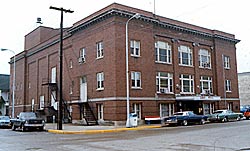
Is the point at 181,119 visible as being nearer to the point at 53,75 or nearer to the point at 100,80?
the point at 100,80

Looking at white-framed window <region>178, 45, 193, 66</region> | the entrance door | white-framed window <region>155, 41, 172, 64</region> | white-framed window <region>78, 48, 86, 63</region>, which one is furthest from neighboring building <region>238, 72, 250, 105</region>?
white-framed window <region>78, 48, 86, 63</region>

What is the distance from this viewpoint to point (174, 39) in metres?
37.9

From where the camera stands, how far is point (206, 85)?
4134 cm

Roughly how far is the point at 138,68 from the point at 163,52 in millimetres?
5330

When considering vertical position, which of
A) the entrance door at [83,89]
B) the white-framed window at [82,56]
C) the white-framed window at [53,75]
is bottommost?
the entrance door at [83,89]

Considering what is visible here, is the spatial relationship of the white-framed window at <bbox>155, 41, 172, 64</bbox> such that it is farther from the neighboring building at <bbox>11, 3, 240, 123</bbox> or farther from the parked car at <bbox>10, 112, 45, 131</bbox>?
the parked car at <bbox>10, 112, 45, 131</bbox>

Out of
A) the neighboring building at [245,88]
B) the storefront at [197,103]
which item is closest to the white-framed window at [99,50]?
the storefront at [197,103]

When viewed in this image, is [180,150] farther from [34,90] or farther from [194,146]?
[34,90]

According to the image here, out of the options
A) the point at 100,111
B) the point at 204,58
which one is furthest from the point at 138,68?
the point at 204,58

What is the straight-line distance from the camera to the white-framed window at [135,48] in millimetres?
32781

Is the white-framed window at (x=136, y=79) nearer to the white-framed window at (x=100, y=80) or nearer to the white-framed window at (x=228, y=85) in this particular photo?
the white-framed window at (x=100, y=80)

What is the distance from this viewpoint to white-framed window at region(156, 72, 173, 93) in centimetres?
3512

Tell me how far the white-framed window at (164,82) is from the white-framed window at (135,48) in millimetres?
3876

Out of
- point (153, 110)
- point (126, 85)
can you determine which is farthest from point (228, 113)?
point (126, 85)
